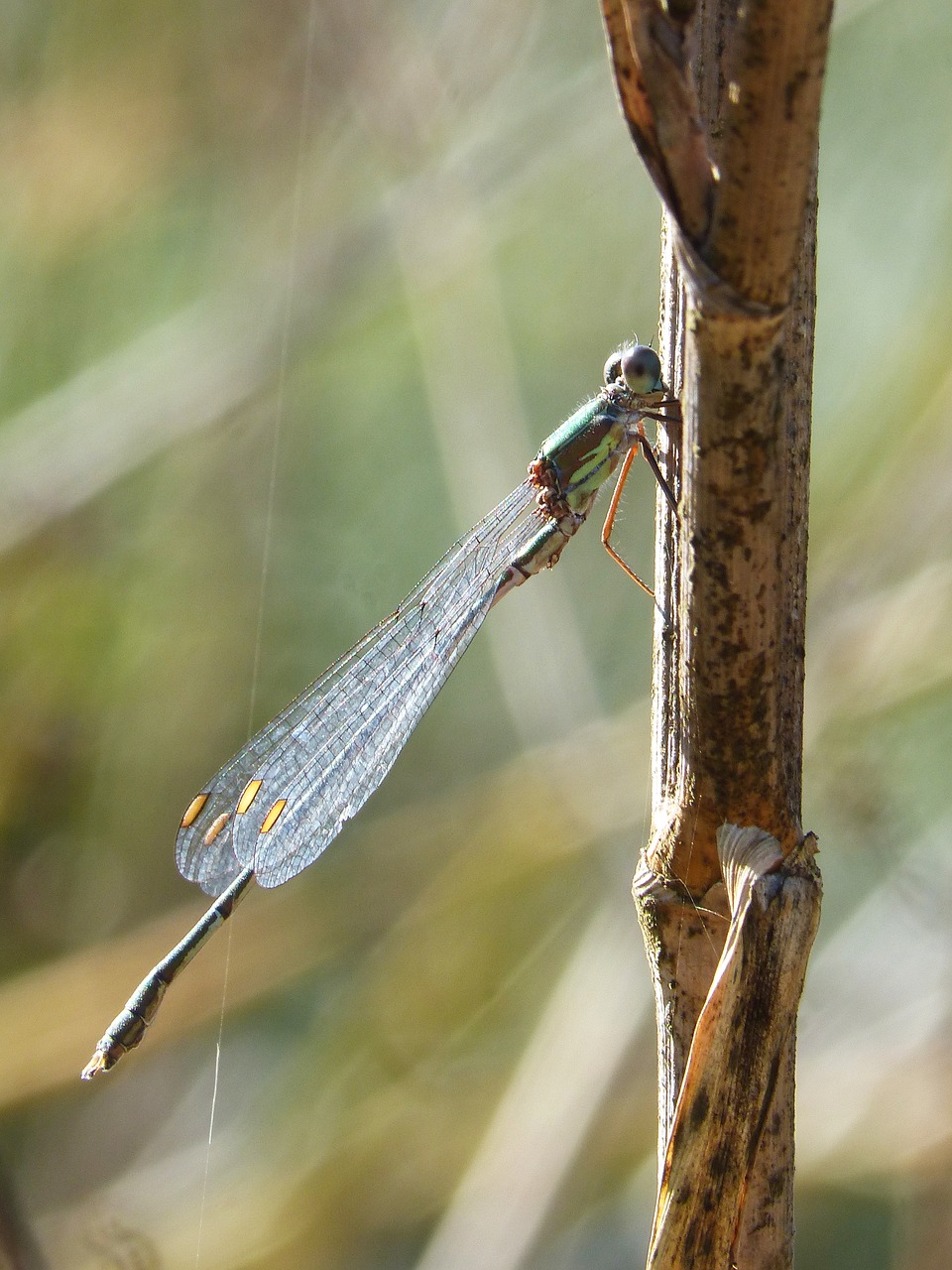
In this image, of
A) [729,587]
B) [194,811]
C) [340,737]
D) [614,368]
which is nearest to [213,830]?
[194,811]

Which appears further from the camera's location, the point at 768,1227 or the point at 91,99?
the point at 91,99

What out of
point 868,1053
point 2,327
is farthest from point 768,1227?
point 2,327

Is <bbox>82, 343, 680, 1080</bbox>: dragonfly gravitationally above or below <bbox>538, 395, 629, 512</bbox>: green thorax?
below

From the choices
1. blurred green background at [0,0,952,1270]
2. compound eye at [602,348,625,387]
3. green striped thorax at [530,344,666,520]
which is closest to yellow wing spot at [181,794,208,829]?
blurred green background at [0,0,952,1270]

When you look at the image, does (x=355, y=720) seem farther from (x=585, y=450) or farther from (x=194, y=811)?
(x=585, y=450)

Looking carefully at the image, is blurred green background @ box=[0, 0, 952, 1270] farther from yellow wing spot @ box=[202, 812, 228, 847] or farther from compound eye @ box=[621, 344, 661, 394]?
compound eye @ box=[621, 344, 661, 394]

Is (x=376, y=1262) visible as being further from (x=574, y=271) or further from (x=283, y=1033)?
(x=574, y=271)
